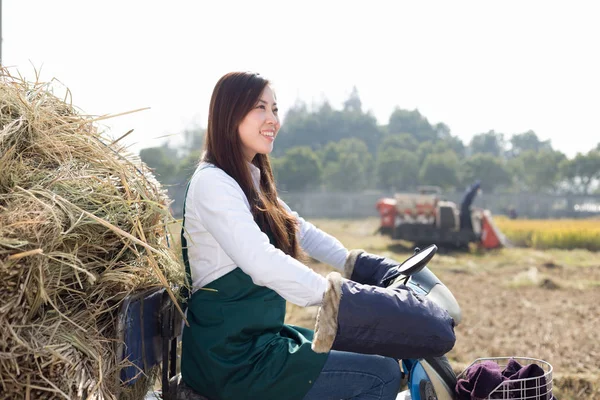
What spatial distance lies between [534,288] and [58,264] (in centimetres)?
751

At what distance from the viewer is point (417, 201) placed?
1395cm

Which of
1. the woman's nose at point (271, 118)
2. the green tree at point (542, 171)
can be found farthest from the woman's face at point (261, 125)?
the green tree at point (542, 171)

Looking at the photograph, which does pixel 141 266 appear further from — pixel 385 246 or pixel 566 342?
pixel 385 246

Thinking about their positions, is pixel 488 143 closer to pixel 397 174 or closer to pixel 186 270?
pixel 397 174

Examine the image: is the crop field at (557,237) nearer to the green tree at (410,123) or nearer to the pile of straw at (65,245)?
the pile of straw at (65,245)

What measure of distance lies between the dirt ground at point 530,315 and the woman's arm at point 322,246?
6.26 ft

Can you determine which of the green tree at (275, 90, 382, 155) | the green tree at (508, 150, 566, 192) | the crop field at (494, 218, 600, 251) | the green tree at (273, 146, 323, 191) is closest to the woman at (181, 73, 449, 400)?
the crop field at (494, 218, 600, 251)

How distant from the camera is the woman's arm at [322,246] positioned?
2.31m

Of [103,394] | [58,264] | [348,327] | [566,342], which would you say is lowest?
[566,342]

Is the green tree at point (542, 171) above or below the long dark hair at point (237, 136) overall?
below

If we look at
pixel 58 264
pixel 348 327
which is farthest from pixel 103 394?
pixel 348 327

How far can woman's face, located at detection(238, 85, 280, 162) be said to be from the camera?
1.95 m

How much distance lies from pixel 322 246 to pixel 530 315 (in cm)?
451

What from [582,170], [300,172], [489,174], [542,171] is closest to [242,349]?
[582,170]
